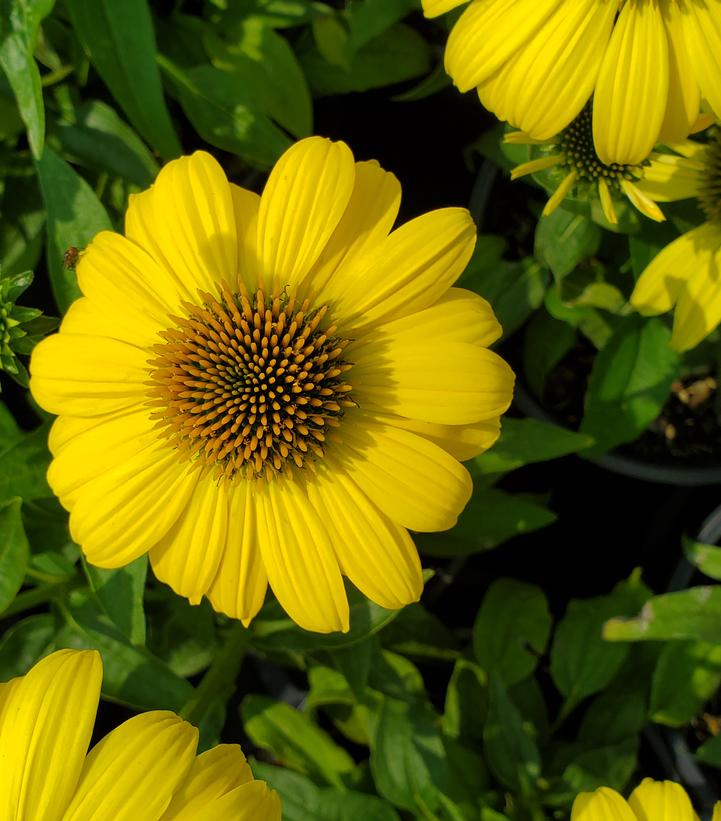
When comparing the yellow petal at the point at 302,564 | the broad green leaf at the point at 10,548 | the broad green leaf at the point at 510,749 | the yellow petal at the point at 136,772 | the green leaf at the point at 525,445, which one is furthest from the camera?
the broad green leaf at the point at 510,749

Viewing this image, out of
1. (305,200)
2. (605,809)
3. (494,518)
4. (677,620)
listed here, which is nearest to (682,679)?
(677,620)

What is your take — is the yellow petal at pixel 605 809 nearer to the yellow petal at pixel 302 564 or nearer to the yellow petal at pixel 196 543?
the yellow petal at pixel 302 564

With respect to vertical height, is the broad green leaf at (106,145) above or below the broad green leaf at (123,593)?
above

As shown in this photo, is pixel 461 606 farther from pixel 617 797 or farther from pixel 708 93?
pixel 708 93

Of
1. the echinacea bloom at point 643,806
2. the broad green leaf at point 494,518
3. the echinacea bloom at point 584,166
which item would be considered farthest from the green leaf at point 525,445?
the echinacea bloom at point 643,806

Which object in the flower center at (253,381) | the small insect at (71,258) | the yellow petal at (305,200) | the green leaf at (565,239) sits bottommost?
the green leaf at (565,239)

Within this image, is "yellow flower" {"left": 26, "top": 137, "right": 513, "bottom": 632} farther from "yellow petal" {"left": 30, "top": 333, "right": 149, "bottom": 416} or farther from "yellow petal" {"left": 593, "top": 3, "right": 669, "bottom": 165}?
"yellow petal" {"left": 593, "top": 3, "right": 669, "bottom": 165}
